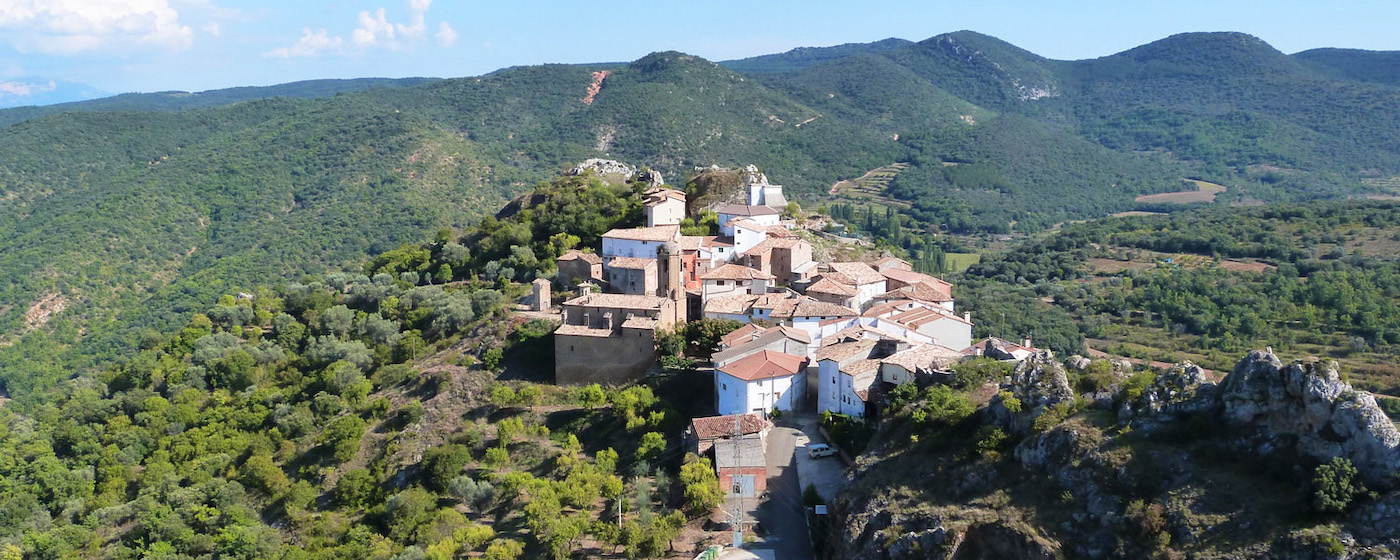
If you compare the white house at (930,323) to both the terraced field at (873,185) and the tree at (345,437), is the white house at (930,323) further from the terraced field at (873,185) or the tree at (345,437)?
the terraced field at (873,185)

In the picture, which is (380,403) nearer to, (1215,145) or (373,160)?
(373,160)

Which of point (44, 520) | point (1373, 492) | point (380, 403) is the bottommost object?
point (44, 520)

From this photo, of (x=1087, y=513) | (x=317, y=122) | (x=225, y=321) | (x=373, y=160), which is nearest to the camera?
(x=1087, y=513)

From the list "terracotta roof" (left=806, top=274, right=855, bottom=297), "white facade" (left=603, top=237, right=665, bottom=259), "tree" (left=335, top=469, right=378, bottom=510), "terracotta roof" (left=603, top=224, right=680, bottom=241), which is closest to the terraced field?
"terracotta roof" (left=603, top=224, right=680, bottom=241)

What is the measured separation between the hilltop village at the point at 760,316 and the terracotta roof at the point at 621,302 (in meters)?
0.07

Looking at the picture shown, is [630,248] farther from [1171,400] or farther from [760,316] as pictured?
[1171,400]

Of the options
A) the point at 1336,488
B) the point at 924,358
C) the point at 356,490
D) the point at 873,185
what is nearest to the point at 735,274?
the point at 924,358

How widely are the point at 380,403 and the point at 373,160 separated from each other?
81598 mm

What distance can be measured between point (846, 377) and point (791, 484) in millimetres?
4709

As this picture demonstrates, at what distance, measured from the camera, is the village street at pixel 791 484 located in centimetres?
3142

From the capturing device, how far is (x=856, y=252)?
61.2 meters

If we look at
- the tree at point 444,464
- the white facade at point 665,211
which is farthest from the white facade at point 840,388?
the white facade at point 665,211

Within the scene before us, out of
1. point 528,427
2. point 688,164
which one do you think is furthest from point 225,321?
point 688,164

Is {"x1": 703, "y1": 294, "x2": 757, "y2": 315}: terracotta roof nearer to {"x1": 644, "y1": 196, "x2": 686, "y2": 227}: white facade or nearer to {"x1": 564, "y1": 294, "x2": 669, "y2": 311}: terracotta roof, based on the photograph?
{"x1": 564, "y1": 294, "x2": 669, "y2": 311}: terracotta roof
